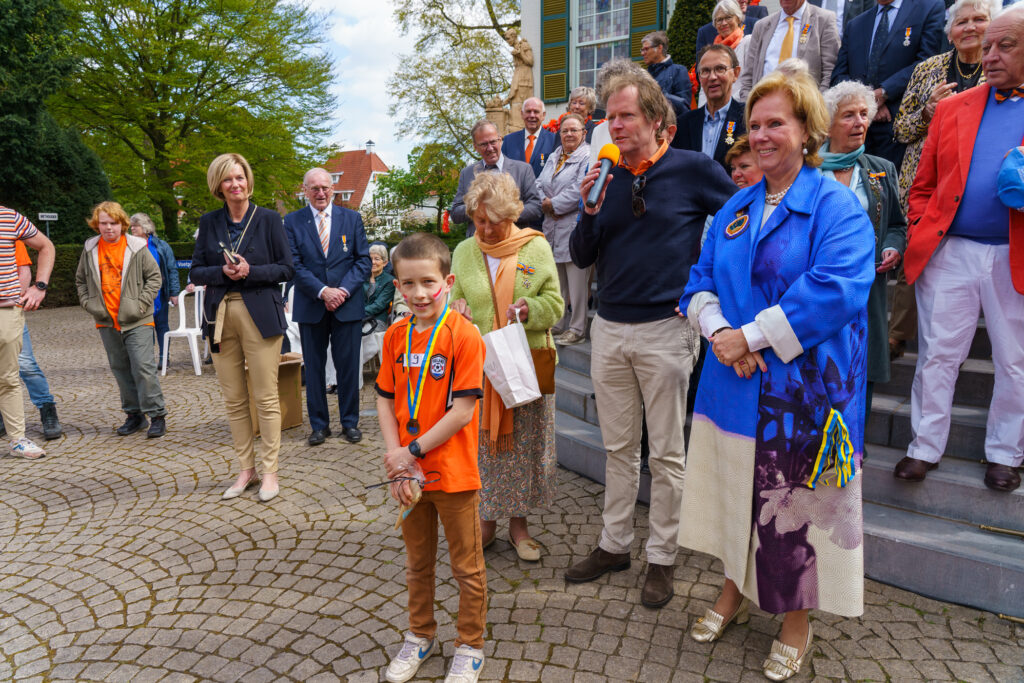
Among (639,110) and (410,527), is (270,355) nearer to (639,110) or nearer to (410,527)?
(410,527)

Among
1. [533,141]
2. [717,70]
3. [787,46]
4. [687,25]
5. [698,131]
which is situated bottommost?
[698,131]

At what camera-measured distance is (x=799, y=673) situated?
263 centimetres

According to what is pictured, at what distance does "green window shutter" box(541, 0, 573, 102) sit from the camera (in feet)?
51.0

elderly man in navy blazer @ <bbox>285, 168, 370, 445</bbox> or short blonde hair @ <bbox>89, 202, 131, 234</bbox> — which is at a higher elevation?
short blonde hair @ <bbox>89, 202, 131, 234</bbox>

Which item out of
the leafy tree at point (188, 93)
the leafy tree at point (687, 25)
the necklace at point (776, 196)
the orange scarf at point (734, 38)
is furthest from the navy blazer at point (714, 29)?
the leafy tree at point (188, 93)

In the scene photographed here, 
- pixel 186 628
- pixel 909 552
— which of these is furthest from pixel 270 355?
pixel 909 552

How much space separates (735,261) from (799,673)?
5.59 ft

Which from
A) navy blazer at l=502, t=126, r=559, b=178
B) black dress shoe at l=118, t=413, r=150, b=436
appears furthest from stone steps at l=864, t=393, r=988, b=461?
black dress shoe at l=118, t=413, r=150, b=436

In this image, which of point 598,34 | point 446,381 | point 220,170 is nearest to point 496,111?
point 598,34

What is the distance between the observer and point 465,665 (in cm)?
257

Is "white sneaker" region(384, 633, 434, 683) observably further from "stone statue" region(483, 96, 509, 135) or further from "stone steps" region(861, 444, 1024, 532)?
"stone statue" region(483, 96, 509, 135)

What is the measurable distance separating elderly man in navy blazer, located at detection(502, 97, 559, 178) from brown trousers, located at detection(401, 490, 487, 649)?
5297mm

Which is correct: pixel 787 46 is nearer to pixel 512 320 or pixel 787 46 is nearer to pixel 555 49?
pixel 512 320

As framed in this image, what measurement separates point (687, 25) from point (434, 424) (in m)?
→ 11.8
